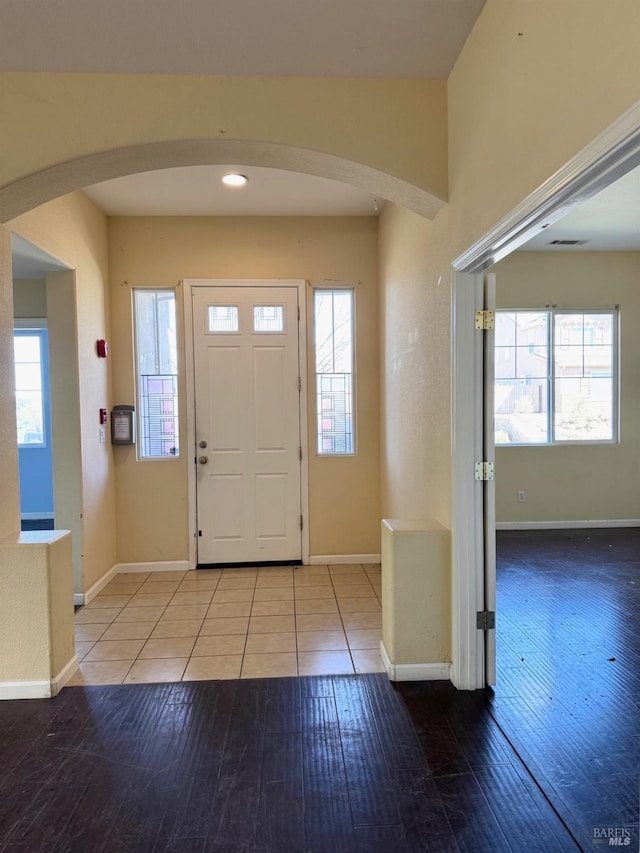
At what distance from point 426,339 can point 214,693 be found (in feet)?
6.75

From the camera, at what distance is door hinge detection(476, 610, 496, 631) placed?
7.48ft

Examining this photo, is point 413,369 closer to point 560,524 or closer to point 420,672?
point 420,672

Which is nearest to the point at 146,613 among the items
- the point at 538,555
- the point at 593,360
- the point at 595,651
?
the point at 595,651

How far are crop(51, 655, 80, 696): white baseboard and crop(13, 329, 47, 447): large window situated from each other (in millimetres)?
4096

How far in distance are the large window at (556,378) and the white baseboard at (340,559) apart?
199cm

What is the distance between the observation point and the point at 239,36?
→ 197cm

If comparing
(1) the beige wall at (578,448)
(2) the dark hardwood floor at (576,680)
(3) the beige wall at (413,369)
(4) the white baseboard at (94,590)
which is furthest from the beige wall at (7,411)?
(1) the beige wall at (578,448)

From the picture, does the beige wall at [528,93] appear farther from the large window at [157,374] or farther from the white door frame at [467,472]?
the large window at [157,374]

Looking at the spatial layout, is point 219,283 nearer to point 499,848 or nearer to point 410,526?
point 410,526

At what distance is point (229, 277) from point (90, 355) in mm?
1253

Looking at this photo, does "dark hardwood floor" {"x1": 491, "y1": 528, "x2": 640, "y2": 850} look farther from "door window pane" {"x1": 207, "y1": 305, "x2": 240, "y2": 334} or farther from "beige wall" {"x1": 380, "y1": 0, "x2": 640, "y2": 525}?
"door window pane" {"x1": 207, "y1": 305, "x2": 240, "y2": 334}

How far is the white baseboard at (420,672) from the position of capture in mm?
2391

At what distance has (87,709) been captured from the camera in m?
2.22

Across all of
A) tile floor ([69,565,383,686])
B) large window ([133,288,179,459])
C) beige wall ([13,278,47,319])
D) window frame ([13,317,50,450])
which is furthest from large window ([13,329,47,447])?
tile floor ([69,565,383,686])
